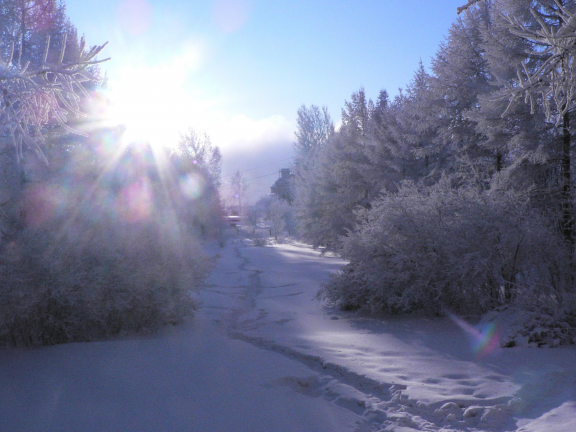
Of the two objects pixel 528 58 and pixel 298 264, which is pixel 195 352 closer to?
pixel 528 58

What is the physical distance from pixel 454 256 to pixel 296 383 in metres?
3.61

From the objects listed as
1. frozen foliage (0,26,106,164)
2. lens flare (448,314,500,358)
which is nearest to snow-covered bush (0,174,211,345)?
frozen foliage (0,26,106,164)

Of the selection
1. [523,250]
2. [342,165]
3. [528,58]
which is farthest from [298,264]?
[523,250]

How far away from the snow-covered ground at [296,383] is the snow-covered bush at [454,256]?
649 millimetres

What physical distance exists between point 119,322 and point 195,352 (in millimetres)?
1560

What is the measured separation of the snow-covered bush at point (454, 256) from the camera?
269 inches

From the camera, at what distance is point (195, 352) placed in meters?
5.95

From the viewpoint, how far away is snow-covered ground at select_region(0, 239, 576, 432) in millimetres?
3742

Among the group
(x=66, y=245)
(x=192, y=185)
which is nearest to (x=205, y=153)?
(x=192, y=185)

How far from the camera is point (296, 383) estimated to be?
4.78 meters

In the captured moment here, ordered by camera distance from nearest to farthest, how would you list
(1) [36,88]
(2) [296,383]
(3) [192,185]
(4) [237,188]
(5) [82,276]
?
(1) [36,88] → (2) [296,383] → (5) [82,276] → (3) [192,185] → (4) [237,188]

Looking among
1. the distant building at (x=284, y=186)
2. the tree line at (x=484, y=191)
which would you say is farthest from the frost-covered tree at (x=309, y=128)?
the tree line at (x=484, y=191)

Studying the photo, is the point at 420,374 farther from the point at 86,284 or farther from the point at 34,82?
the point at 34,82

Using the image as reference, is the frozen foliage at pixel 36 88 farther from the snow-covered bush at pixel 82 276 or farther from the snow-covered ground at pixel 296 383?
the snow-covered bush at pixel 82 276
